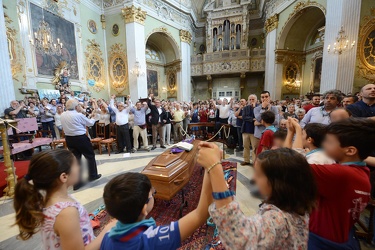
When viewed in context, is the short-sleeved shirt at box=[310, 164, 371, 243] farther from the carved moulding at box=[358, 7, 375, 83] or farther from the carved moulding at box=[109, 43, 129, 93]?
the carved moulding at box=[109, 43, 129, 93]

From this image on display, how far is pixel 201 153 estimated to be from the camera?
0.70 meters

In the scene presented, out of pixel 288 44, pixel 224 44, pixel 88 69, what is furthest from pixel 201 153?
pixel 224 44

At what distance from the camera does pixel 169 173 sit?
2.10 metres

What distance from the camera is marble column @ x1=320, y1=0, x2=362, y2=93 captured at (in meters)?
6.09

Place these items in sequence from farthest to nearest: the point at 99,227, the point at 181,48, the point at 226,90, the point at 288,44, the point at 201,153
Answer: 1. the point at 226,90
2. the point at 181,48
3. the point at 288,44
4. the point at 99,227
5. the point at 201,153

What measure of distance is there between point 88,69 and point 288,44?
12381 mm

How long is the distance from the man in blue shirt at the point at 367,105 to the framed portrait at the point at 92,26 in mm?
12080

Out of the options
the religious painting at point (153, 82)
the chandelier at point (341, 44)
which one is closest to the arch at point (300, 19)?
the chandelier at point (341, 44)

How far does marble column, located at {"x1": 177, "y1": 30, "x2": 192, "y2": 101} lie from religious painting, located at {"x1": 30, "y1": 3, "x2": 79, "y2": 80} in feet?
23.9

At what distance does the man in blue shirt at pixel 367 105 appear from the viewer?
88.6 inches

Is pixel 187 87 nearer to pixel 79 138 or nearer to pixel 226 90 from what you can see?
pixel 226 90

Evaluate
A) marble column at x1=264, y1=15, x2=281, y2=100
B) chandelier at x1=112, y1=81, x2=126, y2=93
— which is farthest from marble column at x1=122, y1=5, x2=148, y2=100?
marble column at x1=264, y1=15, x2=281, y2=100

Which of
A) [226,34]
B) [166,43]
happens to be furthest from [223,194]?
[226,34]

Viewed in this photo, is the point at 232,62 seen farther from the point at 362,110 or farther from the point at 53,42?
the point at 362,110
